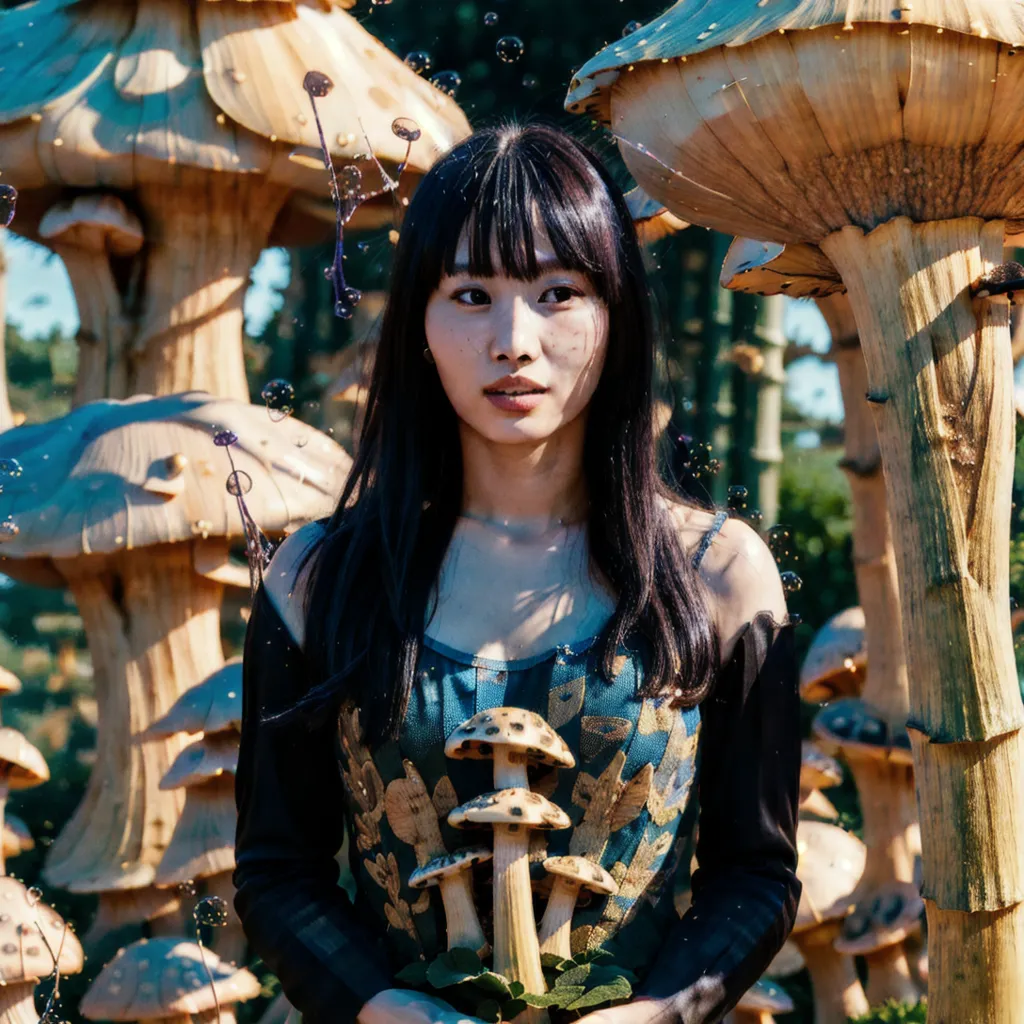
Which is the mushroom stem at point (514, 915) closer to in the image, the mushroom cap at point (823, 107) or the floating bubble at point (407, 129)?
the mushroom cap at point (823, 107)

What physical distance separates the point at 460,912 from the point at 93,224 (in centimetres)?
193

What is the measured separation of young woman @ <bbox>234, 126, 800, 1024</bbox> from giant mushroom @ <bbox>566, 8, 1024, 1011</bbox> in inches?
5.6

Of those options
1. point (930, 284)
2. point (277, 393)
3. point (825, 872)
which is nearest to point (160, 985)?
point (277, 393)

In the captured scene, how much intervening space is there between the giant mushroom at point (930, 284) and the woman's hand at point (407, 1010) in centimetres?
50

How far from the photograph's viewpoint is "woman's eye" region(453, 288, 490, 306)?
142 centimetres

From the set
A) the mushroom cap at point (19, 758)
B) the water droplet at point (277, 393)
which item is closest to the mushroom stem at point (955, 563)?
the water droplet at point (277, 393)

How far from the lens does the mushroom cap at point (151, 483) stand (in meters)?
2.75

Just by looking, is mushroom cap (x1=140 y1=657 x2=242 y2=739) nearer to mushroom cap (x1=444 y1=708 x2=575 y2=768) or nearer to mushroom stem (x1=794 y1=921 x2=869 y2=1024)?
mushroom stem (x1=794 y1=921 x2=869 y2=1024)

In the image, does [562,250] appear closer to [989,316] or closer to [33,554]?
[989,316]

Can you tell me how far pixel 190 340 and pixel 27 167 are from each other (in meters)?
0.44

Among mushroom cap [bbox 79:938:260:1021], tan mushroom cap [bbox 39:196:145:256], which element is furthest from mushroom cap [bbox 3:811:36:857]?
tan mushroom cap [bbox 39:196:145:256]

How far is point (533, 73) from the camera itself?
160 inches

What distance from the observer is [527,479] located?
1500mm

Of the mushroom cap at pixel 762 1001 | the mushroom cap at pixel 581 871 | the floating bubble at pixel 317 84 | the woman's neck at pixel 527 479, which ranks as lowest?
the mushroom cap at pixel 762 1001
